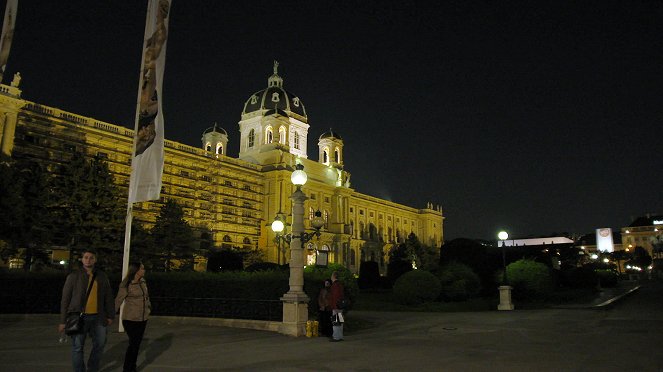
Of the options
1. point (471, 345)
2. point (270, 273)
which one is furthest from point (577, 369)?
point (270, 273)

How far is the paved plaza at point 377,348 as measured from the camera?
9586mm

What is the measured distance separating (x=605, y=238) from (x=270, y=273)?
92466mm

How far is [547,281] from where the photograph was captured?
99.2 ft

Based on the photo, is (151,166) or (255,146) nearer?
(151,166)

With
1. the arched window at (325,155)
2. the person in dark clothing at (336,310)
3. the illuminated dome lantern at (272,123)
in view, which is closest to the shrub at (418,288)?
the person in dark clothing at (336,310)

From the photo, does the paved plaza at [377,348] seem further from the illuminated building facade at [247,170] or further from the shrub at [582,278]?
the shrub at [582,278]

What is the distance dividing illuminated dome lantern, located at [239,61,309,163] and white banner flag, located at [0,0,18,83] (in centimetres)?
6136

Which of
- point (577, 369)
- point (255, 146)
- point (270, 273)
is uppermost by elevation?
point (255, 146)

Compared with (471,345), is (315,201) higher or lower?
higher

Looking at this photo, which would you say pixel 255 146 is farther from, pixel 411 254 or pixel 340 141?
pixel 411 254

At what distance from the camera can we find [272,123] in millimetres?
76750

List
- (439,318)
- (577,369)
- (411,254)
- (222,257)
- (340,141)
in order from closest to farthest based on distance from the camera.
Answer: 1. (577,369)
2. (439,318)
3. (222,257)
4. (411,254)
5. (340,141)

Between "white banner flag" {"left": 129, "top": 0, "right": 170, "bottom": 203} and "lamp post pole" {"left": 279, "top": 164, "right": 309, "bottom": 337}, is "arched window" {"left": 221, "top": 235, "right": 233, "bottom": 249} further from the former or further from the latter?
"lamp post pole" {"left": 279, "top": 164, "right": 309, "bottom": 337}

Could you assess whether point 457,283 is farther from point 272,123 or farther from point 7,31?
point 272,123
